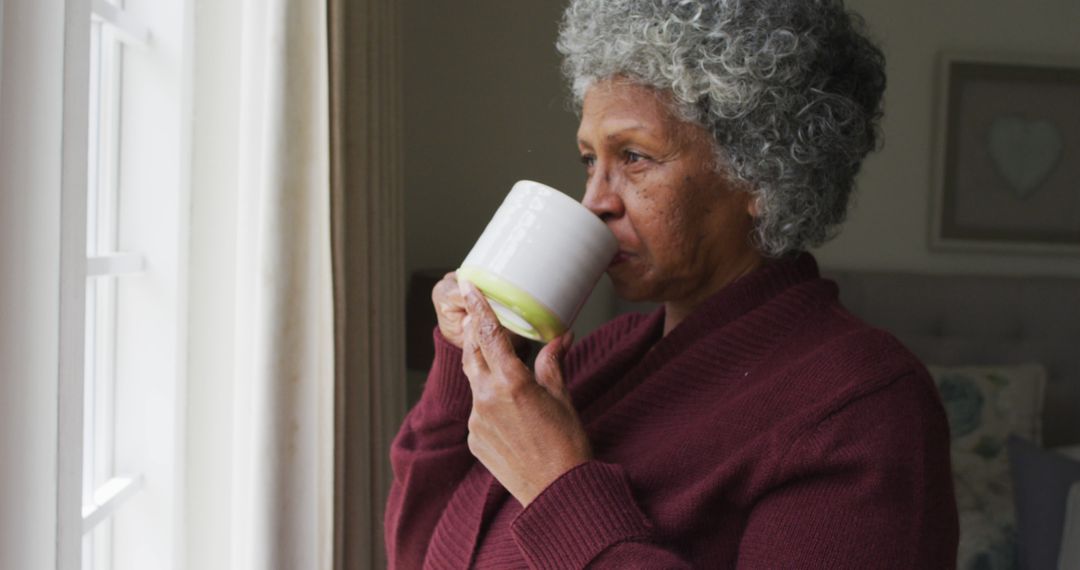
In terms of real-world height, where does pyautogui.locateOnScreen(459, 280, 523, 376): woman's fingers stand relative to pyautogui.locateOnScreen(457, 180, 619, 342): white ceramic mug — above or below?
below

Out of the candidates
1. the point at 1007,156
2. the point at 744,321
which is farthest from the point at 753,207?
the point at 1007,156

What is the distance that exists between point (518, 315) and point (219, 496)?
88 cm

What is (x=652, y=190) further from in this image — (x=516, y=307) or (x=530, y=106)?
(x=530, y=106)

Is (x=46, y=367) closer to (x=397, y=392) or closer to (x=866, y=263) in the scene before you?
(x=397, y=392)

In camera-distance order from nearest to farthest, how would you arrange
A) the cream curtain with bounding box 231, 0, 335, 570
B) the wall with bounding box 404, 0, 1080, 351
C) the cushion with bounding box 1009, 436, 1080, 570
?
1. the cream curtain with bounding box 231, 0, 335, 570
2. the cushion with bounding box 1009, 436, 1080, 570
3. the wall with bounding box 404, 0, 1080, 351

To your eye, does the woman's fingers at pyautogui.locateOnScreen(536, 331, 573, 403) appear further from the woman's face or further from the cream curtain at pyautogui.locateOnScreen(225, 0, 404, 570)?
the cream curtain at pyautogui.locateOnScreen(225, 0, 404, 570)

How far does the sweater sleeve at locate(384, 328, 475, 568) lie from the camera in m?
1.09

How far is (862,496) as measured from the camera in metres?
0.81

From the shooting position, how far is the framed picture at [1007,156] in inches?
136

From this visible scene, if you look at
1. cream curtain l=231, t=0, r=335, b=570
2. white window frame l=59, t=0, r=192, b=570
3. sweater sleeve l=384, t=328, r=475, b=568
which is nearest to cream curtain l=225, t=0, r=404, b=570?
cream curtain l=231, t=0, r=335, b=570

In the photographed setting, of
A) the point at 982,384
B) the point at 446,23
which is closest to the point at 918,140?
the point at 982,384

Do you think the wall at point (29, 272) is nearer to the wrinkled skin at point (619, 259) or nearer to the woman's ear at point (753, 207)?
the wrinkled skin at point (619, 259)

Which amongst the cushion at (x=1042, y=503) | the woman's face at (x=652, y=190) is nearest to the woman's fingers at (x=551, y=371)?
the woman's face at (x=652, y=190)

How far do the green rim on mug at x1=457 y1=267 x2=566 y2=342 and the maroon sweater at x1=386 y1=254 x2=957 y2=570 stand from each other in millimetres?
128
